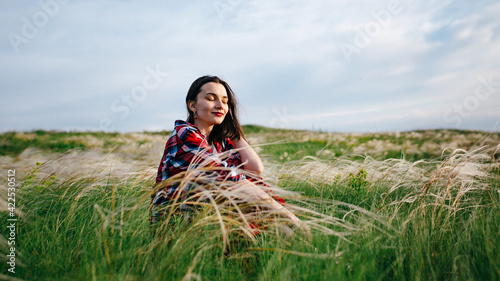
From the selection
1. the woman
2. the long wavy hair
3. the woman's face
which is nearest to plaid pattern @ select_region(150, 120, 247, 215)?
the woman

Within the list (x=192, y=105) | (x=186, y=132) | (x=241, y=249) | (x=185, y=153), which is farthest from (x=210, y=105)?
(x=241, y=249)

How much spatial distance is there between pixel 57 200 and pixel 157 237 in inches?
49.5

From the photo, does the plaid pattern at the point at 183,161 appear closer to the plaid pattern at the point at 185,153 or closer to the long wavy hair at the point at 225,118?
the plaid pattern at the point at 185,153

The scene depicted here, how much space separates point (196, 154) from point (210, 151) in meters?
0.21

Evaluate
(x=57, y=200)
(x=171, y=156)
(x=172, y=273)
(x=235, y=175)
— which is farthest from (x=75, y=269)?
(x=57, y=200)

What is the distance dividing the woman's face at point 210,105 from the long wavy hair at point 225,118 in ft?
0.21

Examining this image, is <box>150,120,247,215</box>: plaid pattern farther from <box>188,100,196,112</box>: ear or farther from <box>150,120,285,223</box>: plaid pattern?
<box>188,100,196,112</box>: ear

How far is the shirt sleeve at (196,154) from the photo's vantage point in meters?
1.99

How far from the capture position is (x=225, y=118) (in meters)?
2.74

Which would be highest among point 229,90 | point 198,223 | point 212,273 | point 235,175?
point 229,90

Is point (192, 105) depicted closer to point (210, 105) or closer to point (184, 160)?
point (210, 105)

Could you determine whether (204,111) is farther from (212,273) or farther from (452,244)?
(452,244)

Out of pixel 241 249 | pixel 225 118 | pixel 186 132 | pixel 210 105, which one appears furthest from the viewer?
pixel 225 118

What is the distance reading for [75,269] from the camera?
1.60 metres
